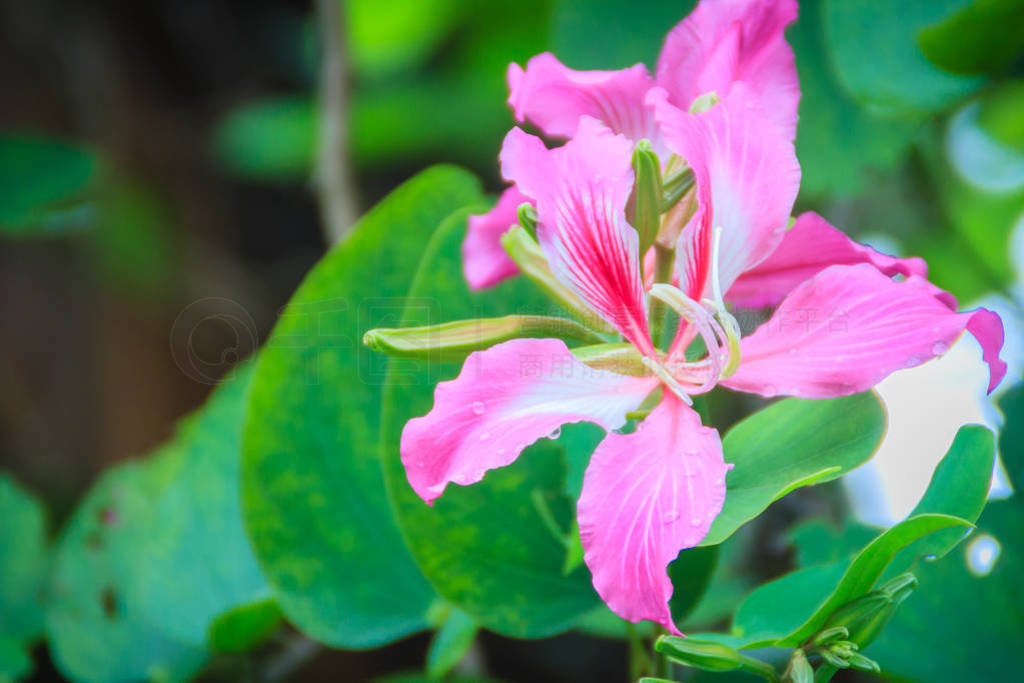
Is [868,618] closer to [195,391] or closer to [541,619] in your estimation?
[541,619]

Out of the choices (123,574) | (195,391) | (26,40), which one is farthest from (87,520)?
(26,40)

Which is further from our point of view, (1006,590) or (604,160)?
(1006,590)

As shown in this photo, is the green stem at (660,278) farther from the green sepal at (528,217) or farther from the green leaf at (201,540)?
the green leaf at (201,540)

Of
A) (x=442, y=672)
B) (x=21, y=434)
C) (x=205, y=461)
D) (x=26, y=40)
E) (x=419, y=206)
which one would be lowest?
(x=21, y=434)

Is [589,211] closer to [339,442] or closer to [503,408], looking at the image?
[503,408]

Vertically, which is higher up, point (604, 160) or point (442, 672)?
point (604, 160)

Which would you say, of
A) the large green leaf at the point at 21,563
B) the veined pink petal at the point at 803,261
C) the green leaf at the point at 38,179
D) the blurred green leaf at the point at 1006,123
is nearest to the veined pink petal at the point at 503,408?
the veined pink petal at the point at 803,261

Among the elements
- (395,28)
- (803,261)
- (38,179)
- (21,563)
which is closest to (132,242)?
(395,28)
